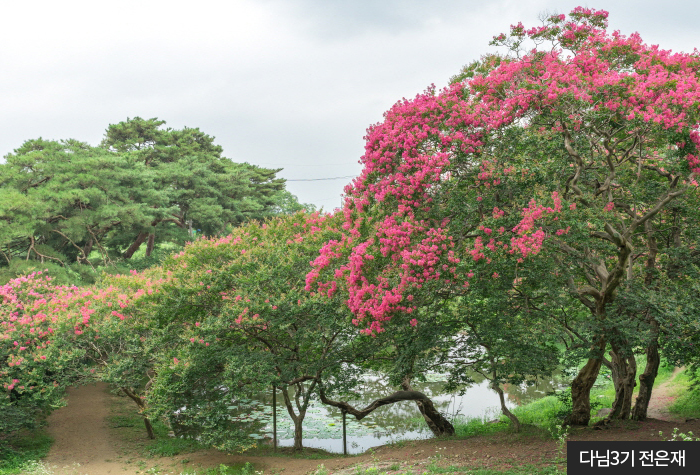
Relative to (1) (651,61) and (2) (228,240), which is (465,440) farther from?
(1) (651,61)

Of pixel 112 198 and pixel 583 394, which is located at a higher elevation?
pixel 112 198

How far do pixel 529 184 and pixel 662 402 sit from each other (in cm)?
980

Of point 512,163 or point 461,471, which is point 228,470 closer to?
point 461,471

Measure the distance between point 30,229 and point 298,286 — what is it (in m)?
13.3

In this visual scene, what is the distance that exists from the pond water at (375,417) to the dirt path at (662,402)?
288 cm

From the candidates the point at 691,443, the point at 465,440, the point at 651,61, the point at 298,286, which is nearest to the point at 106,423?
the point at 298,286

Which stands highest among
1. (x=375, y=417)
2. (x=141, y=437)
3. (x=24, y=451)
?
(x=24, y=451)

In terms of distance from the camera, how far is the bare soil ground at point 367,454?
8.61 m

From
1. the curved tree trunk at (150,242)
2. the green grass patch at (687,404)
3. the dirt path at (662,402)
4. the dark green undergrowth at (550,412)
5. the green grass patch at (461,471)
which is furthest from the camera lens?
the curved tree trunk at (150,242)

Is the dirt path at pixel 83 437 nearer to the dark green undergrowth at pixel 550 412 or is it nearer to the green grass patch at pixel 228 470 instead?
the green grass patch at pixel 228 470

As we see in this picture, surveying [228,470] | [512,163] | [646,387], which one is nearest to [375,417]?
[228,470]

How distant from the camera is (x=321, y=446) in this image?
14125 millimetres

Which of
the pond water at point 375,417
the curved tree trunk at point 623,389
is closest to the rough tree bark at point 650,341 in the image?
the curved tree trunk at point 623,389

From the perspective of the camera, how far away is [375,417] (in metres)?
16.9
